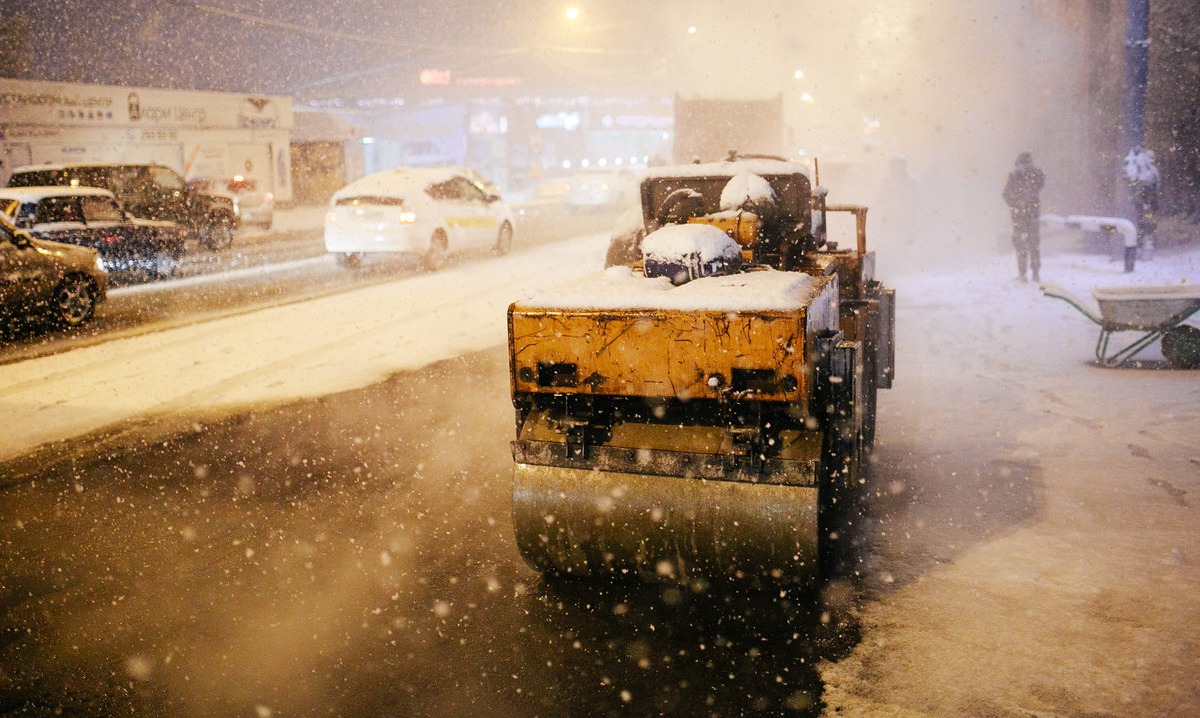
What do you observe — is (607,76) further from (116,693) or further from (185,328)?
(116,693)

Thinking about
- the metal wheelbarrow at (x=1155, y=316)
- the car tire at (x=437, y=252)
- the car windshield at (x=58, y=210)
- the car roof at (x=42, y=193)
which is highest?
the car roof at (x=42, y=193)

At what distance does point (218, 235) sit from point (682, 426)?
19.4 m

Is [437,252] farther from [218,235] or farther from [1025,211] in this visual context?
[1025,211]

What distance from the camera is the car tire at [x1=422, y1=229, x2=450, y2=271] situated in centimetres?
1675

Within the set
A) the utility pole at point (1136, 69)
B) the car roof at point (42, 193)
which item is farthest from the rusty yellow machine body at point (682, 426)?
the utility pole at point (1136, 69)

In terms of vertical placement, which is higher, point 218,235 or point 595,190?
point 595,190

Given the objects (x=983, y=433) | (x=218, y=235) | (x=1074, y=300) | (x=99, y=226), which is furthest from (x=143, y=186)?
(x=983, y=433)

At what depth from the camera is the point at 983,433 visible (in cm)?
649

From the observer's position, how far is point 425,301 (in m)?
13.2

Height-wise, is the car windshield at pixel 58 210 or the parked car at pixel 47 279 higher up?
the car windshield at pixel 58 210

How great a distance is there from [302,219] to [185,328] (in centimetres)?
2002

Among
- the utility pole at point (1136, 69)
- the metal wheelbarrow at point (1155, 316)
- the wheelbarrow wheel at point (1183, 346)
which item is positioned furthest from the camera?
the utility pole at point (1136, 69)

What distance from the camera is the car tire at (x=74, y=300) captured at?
11.2m

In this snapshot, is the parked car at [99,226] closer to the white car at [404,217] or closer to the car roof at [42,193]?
the car roof at [42,193]
